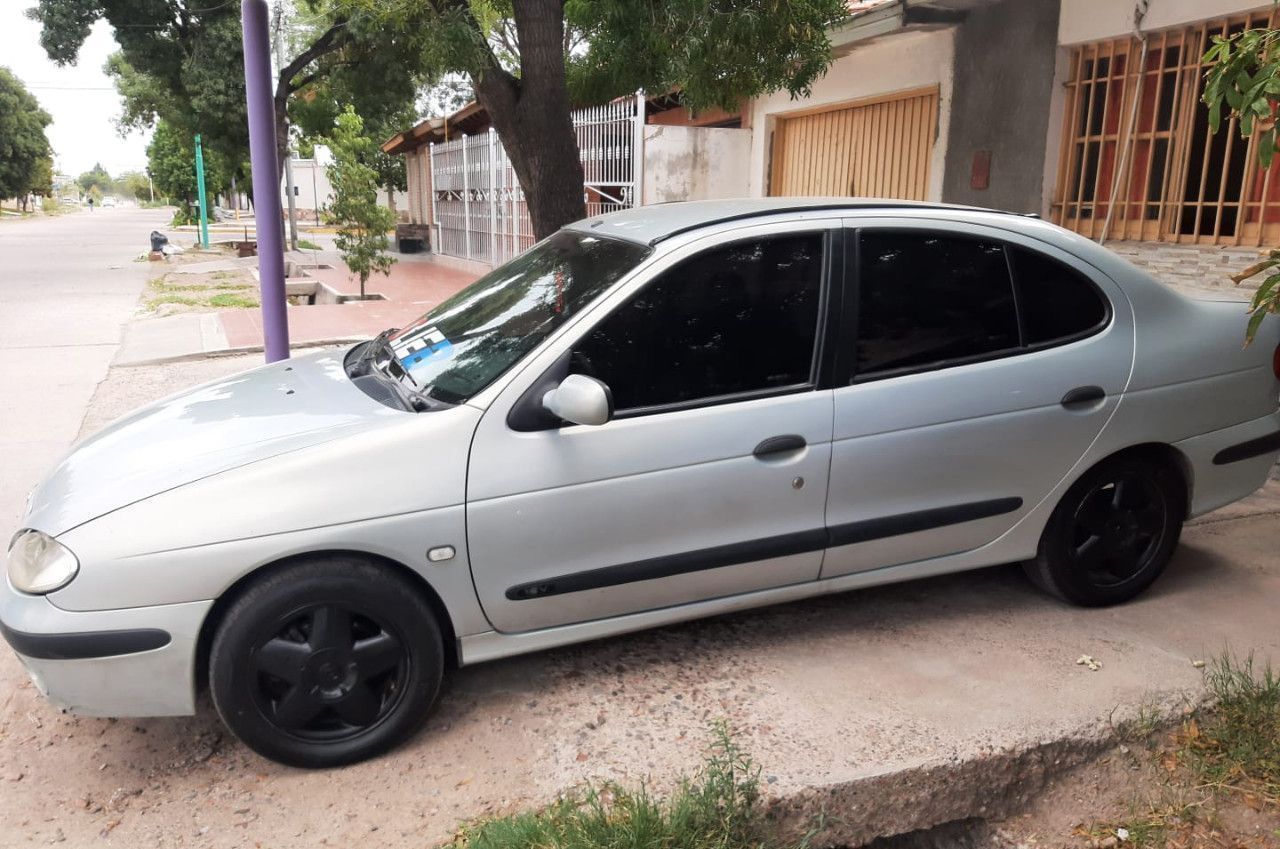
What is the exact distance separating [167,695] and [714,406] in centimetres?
181

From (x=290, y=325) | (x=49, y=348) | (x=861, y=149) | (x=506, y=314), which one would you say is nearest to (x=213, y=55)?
(x=290, y=325)

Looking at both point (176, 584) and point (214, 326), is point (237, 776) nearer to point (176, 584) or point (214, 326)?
point (176, 584)

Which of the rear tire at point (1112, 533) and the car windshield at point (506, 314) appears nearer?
the car windshield at point (506, 314)

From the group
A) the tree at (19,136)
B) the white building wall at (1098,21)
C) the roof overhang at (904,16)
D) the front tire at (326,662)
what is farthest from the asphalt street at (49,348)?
the tree at (19,136)

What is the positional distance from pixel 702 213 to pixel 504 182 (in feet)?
46.2

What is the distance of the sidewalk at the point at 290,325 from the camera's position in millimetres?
9938

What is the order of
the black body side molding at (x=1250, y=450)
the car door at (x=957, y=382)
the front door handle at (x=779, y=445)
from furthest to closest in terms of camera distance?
the black body side molding at (x=1250, y=450), the car door at (x=957, y=382), the front door handle at (x=779, y=445)

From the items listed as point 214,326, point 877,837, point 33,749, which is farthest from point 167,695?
point 214,326

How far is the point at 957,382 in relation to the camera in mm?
3404

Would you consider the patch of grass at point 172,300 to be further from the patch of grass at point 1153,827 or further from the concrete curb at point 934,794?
the patch of grass at point 1153,827

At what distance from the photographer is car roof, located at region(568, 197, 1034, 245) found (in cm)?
336

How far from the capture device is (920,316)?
11.2ft

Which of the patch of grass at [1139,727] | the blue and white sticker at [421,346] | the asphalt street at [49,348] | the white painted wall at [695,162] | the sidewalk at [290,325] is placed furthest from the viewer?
the white painted wall at [695,162]

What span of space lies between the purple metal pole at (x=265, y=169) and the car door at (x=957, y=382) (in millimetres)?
3348
